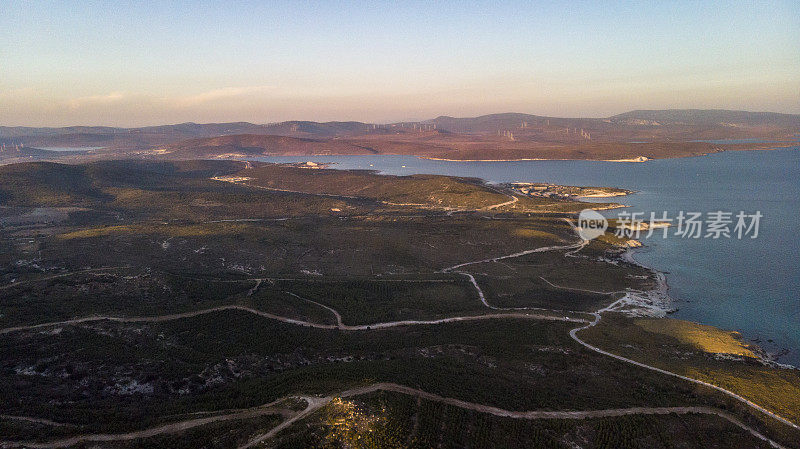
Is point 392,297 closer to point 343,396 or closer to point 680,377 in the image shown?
point 343,396

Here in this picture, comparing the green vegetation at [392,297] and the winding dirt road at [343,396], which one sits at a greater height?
the winding dirt road at [343,396]

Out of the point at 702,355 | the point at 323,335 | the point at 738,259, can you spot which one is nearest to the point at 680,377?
the point at 702,355

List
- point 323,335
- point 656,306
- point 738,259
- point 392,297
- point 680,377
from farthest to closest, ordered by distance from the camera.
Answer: point 738,259 < point 392,297 < point 656,306 < point 323,335 < point 680,377

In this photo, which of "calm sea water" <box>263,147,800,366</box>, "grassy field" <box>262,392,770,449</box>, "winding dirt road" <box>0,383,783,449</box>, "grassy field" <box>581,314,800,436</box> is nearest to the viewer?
"winding dirt road" <box>0,383,783,449</box>

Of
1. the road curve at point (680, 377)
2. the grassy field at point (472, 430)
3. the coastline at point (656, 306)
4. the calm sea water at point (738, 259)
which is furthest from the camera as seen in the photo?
the calm sea water at point (738, 259)

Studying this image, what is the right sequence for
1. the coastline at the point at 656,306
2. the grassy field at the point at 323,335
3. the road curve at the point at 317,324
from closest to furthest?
1. the grassy field at the point at 323,335
2. the road curve at the point at 317,324
3. the coastline at the point at 656,306

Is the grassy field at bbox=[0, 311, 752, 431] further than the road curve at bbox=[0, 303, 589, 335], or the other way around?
the road curve at bbox=[0, 303, 589, 335]

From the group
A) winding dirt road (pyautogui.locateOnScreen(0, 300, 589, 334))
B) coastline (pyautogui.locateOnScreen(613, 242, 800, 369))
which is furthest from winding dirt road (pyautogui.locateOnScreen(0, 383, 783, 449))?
coastline (pyautogui.locateOnScreen(613, 242, 800, 369))

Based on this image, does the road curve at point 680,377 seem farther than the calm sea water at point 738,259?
No

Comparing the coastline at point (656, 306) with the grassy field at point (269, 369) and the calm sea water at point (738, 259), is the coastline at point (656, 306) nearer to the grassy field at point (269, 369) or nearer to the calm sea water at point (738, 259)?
the calm sea water at point (738, 259)

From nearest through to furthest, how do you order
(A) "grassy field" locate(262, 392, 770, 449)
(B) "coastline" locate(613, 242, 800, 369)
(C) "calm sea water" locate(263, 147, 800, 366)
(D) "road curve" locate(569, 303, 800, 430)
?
(A) "grassy field" locate(262, 392, 770, 449)
(D) "road curve" locate(569, 303, 800, 430)
(B) "coastline" locate(613, 242, 800, 369)
(C) "calm sea water" locate(263, 147, 800, 366)

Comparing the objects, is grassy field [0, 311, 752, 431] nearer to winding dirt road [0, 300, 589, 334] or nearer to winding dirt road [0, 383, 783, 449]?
winding dirt road [0, 383, 783, 449]

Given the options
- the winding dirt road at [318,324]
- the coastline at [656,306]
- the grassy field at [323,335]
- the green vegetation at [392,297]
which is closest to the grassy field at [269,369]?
the grassy field at [323,335]

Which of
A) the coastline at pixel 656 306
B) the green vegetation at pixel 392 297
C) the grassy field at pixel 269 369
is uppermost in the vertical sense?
the grassy field at pixel 269 369
